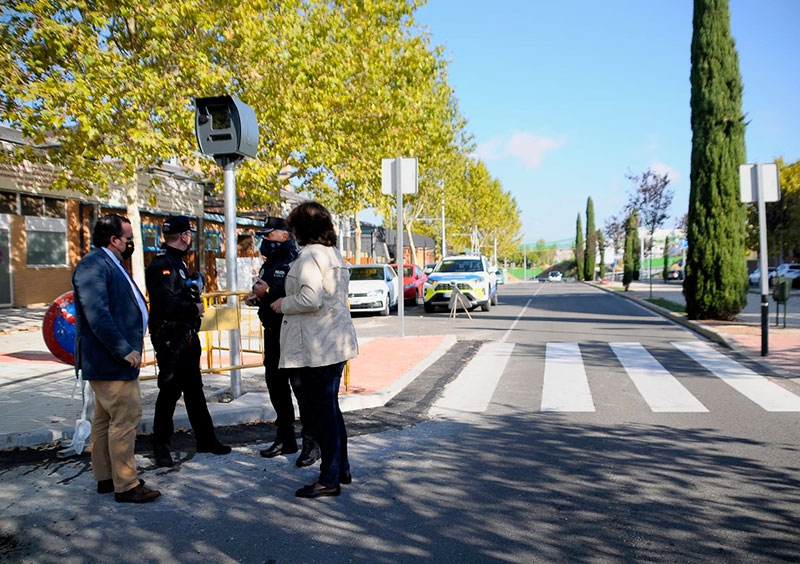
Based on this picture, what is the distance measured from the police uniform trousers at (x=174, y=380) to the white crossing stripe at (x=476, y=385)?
105 inches

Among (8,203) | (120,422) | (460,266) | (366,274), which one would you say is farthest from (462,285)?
(120,422)

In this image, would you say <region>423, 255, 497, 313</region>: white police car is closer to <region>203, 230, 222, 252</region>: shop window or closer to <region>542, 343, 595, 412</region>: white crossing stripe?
<region>542, 343, 595, 412</region>: white crossing stripe

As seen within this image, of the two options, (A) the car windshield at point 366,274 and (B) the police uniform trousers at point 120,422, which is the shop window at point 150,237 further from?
(B) the police uniform trousers at point 120,422

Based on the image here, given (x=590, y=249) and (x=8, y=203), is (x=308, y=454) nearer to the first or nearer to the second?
(x=8, y=203)

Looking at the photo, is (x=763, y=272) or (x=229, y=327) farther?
(x=763, y=272)

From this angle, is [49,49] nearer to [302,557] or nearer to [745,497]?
[302,557]

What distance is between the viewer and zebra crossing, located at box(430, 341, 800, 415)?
725 centimetres

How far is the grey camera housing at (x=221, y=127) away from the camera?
274 inches

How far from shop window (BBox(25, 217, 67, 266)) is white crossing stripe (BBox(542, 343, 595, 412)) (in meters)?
15.1

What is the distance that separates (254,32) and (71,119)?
4.40 m

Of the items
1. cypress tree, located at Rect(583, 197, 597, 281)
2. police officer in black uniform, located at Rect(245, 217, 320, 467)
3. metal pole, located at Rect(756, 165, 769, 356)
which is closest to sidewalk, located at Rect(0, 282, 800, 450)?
metal pole, located at Rect(756, 165, 769, 356)

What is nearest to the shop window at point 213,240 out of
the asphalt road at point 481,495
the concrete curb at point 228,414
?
the concrete curb at point 228,414

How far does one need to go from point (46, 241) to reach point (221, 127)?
601 inches

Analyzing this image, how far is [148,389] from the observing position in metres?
8.11
